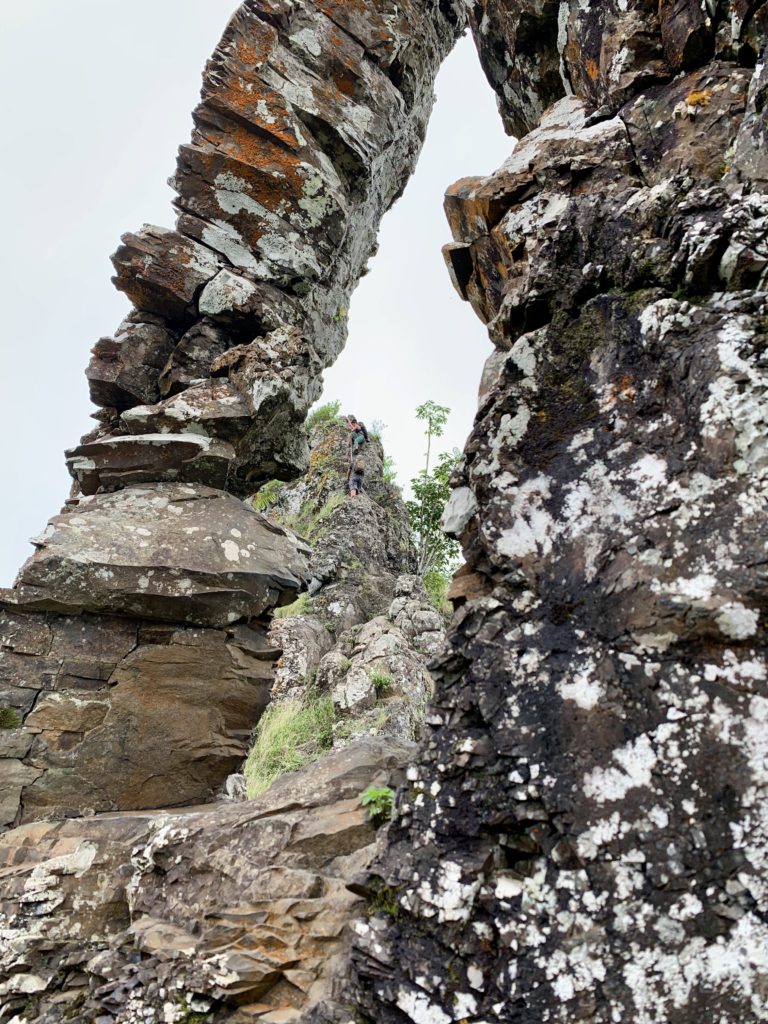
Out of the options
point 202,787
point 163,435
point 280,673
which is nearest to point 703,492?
point 202,787

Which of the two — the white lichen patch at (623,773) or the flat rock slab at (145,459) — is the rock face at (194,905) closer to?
the white lichen patch at (623,773)

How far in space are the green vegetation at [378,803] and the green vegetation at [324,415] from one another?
76.8 feet

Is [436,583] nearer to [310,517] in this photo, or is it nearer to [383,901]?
[310,517]

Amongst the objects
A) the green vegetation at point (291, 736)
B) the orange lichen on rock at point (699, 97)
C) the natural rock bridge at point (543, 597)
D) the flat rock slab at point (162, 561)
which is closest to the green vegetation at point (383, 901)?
the natural rock bridge at point (543, 597)

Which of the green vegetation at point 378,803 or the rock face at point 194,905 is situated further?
the green vegetation at point 378,803

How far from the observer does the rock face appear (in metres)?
3.26

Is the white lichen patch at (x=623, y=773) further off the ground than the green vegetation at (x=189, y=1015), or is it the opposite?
the white lichen patch at (x=623, y=773)

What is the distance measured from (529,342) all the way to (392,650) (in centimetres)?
1232

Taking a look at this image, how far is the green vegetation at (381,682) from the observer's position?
47.9 feet

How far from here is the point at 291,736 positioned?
1380 cm

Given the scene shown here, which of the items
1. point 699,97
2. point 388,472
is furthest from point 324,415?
point 699,97

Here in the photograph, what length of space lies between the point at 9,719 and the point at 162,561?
182 centimetres

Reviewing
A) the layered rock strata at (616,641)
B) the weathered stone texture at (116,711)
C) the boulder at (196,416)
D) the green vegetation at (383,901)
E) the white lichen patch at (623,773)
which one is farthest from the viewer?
the boulder at (196,416)

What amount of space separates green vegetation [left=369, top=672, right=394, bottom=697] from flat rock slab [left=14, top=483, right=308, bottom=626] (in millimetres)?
8184
